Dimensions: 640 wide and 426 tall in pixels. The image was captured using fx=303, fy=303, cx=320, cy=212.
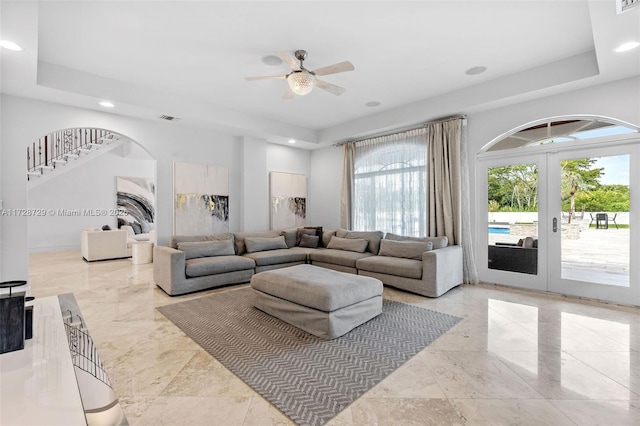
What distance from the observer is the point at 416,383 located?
2.07 meters

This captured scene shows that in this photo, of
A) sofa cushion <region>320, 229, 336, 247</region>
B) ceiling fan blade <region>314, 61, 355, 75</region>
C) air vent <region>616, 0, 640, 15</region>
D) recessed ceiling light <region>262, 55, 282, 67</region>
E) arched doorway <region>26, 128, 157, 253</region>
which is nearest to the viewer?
air vent <region>616, 0, 640, 15</region>

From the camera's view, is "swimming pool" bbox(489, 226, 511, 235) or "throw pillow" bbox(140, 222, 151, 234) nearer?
"swimming pool" bbox(489, 226, 511, 235)

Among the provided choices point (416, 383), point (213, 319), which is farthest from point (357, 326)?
point (213, 319)

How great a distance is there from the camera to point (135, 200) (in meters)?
9.26

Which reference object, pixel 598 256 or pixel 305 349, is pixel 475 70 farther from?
pixel 305 349

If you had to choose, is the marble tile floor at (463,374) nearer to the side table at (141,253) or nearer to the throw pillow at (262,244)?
the throw pillow at (262,244)

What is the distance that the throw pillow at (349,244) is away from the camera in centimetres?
542

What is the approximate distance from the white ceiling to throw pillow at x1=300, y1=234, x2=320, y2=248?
8.55 ft

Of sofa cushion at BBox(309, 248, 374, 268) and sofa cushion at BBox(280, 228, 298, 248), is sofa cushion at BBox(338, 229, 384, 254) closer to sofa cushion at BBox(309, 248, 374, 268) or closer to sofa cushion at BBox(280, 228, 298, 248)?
sofa cushion at BBox(309, 248, 374, 268)

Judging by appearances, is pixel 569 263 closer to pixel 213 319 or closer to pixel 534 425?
pixel 534 425

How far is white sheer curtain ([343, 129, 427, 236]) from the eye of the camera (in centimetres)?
541

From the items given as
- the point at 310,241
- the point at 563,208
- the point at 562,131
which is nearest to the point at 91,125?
the point at 310,241

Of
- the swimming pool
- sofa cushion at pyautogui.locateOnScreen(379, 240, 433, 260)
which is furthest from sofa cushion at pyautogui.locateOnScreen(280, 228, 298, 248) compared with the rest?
the swimming pool

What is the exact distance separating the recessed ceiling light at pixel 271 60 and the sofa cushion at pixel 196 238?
9.79ft
